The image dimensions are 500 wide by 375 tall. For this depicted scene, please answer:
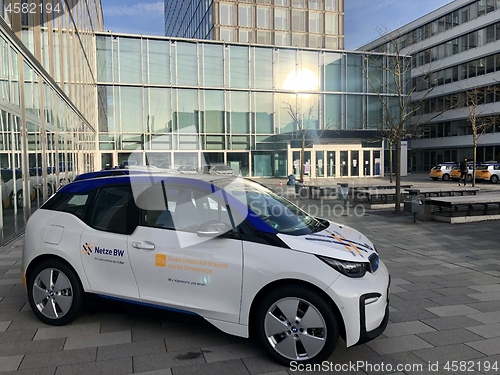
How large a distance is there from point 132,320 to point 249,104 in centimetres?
3482

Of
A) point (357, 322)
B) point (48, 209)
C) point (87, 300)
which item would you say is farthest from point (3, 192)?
point (357, 322)

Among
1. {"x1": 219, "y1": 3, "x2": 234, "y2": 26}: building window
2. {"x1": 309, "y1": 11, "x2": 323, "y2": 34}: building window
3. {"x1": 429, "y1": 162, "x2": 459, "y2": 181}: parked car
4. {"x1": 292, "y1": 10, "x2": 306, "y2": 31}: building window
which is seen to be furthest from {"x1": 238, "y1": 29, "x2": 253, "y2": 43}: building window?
{"x1": 429, "y1": 162, "x2": 459, "y2": 181}: parked car

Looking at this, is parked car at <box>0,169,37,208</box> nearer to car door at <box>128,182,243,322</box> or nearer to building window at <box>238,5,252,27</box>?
car door at <box>128,182,243,322</box>

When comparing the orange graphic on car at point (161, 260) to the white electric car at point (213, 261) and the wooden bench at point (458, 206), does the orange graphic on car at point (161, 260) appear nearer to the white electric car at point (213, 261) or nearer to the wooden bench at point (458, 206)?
the white electric car at point (213, 261)

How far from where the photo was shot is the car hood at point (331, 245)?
11.5 ft

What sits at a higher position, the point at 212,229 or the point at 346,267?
the point at 212,229

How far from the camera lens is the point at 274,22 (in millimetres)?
61219

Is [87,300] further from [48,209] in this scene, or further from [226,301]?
[226,301]

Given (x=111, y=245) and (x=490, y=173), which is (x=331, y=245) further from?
(x=490, y=173)

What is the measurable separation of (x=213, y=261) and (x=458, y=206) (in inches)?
454

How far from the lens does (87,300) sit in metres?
4.21

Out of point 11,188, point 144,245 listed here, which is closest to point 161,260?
point 144,245

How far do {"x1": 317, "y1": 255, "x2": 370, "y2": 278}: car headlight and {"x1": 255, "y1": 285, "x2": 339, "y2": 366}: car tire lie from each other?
279 millimetres

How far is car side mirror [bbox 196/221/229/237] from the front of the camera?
Answer: 360 centimetres
